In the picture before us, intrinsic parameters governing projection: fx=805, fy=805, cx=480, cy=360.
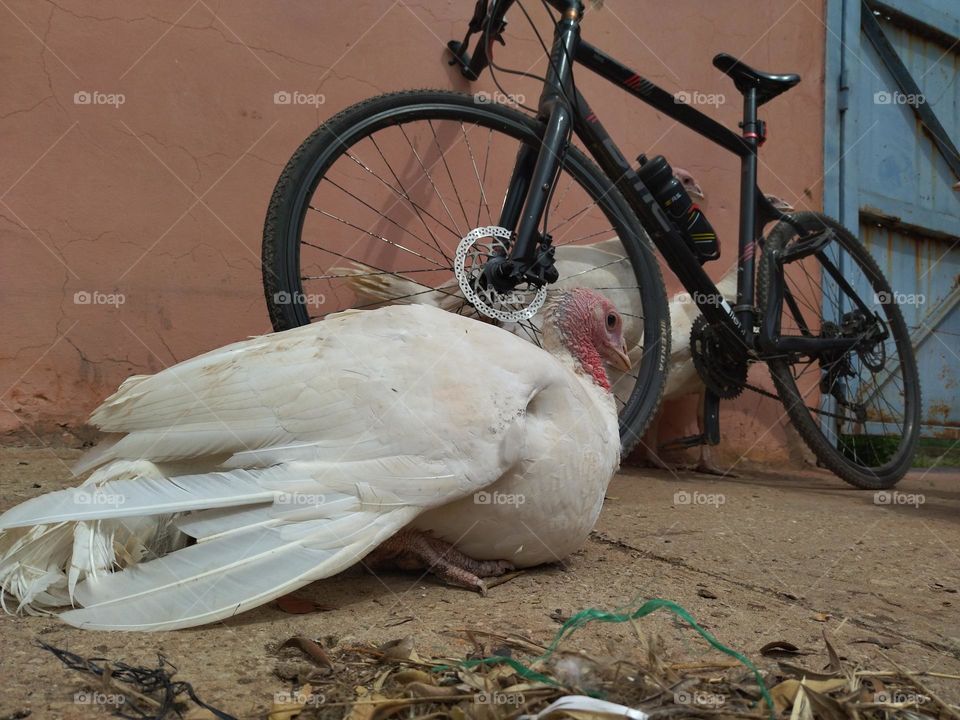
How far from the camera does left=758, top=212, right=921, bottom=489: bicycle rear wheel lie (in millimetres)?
4051

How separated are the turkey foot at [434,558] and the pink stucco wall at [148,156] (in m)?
1.78

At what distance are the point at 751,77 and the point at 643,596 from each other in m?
2.80

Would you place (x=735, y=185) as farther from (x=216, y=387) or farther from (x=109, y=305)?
(x=216, y=387)

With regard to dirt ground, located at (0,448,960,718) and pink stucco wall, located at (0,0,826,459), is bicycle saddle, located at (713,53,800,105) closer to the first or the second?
pink stucco wall, located at (0,0,826,459)

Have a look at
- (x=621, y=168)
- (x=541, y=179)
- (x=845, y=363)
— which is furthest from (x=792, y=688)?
(x=845, y=363)

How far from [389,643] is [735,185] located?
4.21m

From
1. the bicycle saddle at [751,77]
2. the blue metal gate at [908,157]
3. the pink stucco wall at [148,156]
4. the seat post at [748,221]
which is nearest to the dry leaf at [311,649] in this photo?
the pink stucco wall at [148,156]

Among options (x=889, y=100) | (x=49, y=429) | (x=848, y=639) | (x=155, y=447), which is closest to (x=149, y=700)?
(x=155, y=447)

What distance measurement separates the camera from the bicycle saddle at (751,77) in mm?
3703

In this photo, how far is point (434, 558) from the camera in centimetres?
185

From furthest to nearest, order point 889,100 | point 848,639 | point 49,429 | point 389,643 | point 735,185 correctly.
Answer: point 889,100 → point 735,185 → point 49,429 → point 848,639 → point 389,643

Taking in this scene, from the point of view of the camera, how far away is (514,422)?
1.74 meters

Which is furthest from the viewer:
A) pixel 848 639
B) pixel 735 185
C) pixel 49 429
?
pixel 735 185

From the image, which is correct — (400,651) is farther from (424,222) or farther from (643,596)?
(424,222)
